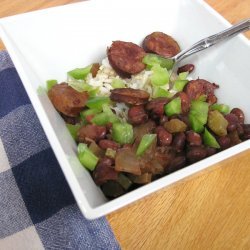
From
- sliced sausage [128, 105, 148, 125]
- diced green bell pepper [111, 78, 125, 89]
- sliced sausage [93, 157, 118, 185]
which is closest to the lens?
sliced sausage [93, 157, 118, 185]

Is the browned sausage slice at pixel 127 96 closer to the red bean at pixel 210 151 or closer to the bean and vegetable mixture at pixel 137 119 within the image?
the bean and vegetable mixture at pixel 137 119

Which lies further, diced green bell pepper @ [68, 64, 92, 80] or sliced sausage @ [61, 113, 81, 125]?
diced green bell pepper @ [68, 64, 92, 80]

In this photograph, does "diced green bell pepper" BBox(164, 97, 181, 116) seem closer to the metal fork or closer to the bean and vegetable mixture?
the bean and vegetable mixture

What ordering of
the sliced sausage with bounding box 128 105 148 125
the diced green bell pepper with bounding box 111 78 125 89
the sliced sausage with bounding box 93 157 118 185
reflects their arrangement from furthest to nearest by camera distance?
1. the diced green bell pepper with bounding box 111 78 125 89
2. the sliced sausage with bounding box 128 105 148 125
3. the sliced sausage with bounding box 93 157 118 185

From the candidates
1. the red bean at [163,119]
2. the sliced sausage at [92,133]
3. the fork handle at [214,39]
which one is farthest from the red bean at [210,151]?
the fork handle at [214,39]

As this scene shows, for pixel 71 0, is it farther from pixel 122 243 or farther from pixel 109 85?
pixel 122 243

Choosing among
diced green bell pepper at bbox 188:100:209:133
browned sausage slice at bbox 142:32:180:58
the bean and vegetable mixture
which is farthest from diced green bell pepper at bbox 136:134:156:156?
browned sausage slice at bbox 142:32:180:58
